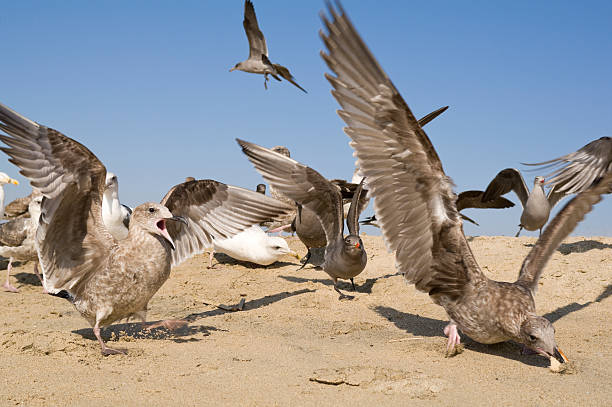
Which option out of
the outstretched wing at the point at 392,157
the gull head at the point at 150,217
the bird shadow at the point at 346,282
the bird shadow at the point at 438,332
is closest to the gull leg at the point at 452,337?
the bird shadow at the point at 438,332

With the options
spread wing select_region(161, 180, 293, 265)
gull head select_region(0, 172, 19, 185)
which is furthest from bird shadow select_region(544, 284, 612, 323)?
gull head select_region(0, 172, 19, 185)

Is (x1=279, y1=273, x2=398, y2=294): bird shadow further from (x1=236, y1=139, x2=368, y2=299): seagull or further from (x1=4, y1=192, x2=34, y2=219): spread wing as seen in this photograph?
(x1=4, y1=192, x2=34, y2=219): spread wing

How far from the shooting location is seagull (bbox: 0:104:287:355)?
13.4 ft

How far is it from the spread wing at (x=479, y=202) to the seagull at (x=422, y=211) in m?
4.91

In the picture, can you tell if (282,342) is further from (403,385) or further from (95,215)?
(95,215)

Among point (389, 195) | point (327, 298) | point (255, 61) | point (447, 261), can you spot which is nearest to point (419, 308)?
point (327, 298)

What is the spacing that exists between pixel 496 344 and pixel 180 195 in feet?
11.3

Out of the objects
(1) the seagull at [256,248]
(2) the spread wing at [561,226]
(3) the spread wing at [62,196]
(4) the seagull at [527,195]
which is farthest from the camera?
(4) the seagull at [527,195]

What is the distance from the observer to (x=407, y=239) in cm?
438

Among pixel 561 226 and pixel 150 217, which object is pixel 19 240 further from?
pixel 561 226

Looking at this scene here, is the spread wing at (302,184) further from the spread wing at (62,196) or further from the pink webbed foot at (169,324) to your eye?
the spread wing at (62,196)

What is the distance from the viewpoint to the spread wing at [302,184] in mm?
6770

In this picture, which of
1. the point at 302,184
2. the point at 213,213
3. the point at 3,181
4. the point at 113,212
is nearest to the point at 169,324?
the point at 213,213

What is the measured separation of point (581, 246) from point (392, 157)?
613cm
